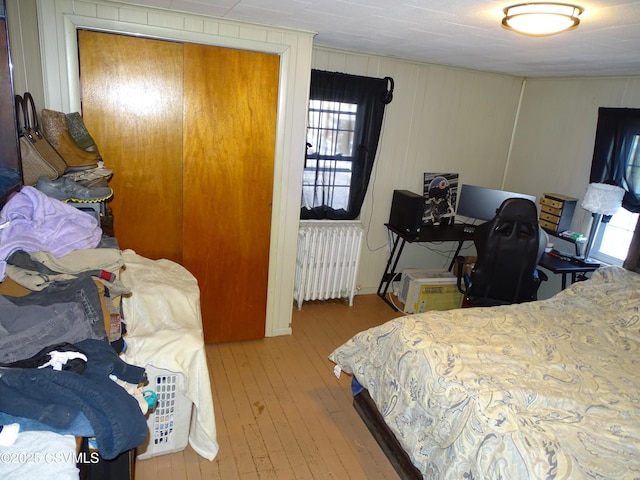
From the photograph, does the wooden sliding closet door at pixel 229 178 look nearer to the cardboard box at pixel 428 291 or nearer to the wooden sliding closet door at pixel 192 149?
the wooden sliding closet door at pixel 192 149

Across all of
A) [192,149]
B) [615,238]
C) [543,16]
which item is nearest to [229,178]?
[192,149]

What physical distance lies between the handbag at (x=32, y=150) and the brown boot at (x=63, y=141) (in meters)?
0.06

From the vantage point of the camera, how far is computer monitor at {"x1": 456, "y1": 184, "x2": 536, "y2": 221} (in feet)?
13.5

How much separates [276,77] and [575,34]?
1.74 meters

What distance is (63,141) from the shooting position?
2.12 metres

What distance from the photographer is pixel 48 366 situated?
1076mm

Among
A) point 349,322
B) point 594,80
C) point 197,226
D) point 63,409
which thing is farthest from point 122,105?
point 594,80

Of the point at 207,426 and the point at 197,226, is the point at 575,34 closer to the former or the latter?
the point at 197,226

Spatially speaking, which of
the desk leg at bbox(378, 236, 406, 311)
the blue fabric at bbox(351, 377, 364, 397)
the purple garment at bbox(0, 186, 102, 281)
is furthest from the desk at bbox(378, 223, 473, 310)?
the purple garment at bbox(0, 186, 102, 281)

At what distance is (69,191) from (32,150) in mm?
236

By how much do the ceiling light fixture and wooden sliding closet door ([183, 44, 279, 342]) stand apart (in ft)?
4.91

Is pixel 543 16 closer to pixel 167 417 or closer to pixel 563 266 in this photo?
pixel 563 266

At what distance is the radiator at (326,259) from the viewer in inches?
148

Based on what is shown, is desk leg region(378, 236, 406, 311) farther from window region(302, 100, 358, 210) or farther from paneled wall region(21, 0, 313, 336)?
paneled wall region(21, 0, 313, 336)
